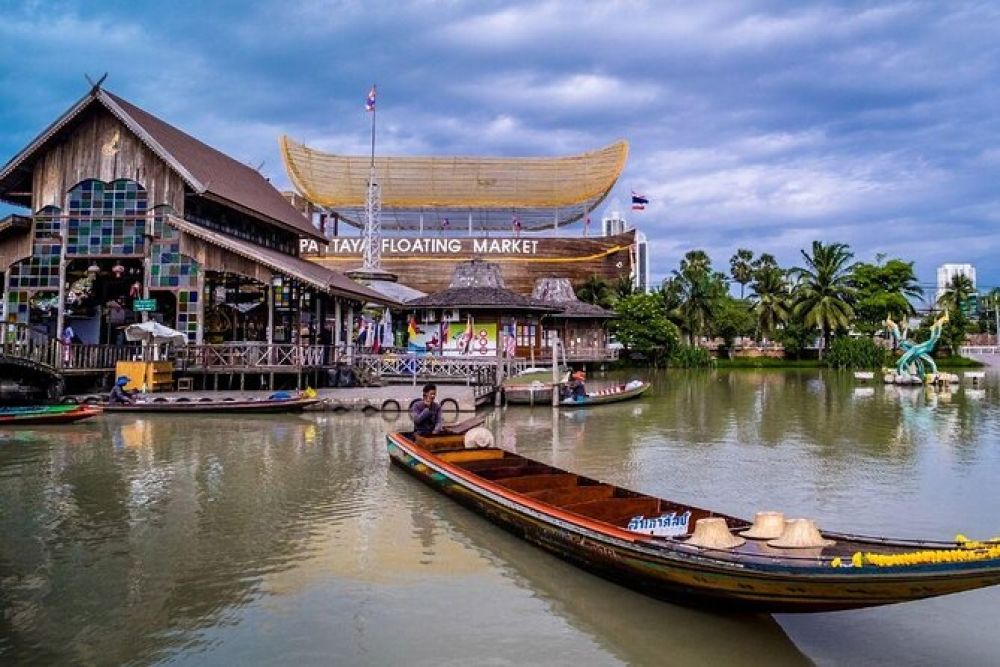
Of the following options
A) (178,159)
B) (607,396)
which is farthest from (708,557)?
(178,159)

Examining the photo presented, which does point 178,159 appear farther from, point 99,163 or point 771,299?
point 771,299

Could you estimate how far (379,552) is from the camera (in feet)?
26.2

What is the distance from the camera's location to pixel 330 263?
53812 mm

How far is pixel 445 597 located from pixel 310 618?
121 cm

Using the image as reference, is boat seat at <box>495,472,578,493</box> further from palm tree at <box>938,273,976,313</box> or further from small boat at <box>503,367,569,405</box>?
palm tree at <box>938,273,976,313</box>

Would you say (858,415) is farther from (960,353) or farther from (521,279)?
(960,353)

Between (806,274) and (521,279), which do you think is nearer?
(806,274)

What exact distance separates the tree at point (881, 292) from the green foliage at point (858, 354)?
3.29 metres

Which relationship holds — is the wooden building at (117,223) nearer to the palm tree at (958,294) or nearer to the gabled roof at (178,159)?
the gabled roof at (178,159)

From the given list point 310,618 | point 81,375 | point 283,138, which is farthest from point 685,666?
point 283,138

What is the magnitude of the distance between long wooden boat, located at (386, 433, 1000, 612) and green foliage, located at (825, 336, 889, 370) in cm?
4608

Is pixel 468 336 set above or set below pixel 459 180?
below

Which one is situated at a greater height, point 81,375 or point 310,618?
point 81,375

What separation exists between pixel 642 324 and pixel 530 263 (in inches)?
393
